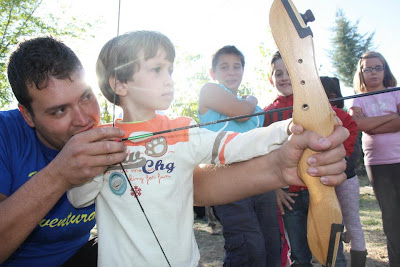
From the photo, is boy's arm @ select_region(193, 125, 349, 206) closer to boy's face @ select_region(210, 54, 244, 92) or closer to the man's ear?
the man's ear

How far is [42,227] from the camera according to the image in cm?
157

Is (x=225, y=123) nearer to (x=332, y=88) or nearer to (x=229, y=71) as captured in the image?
(x=229, y=71)

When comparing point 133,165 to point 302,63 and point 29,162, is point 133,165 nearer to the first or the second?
point 29,162

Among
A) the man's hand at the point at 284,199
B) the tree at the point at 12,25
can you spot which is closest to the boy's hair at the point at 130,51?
the man's hand at the point at 284,199

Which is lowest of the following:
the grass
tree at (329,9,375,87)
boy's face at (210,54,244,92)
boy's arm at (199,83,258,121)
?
the grass

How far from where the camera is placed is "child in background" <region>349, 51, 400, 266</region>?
2.64 meters

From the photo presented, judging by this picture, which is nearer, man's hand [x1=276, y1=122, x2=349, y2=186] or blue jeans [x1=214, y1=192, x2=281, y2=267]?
man's hand [x1=276, y1=122, x2=349, y2=186]

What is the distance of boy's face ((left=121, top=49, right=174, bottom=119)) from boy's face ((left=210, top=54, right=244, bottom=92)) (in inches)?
44.2

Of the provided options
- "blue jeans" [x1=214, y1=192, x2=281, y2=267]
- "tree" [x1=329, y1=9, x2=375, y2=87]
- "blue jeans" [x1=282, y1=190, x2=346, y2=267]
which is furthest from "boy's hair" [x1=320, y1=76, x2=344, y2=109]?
"tree" [x1=329, y1=9, x2=375, y2=87]

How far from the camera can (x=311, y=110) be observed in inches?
41.2

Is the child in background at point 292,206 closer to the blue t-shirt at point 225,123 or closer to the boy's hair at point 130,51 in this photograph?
the blue t-shirt at point 225,123

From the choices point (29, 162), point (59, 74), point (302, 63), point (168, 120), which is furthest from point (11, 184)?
point (302, 63)

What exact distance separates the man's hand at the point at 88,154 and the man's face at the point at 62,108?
399mm

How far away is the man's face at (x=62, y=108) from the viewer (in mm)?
1508
